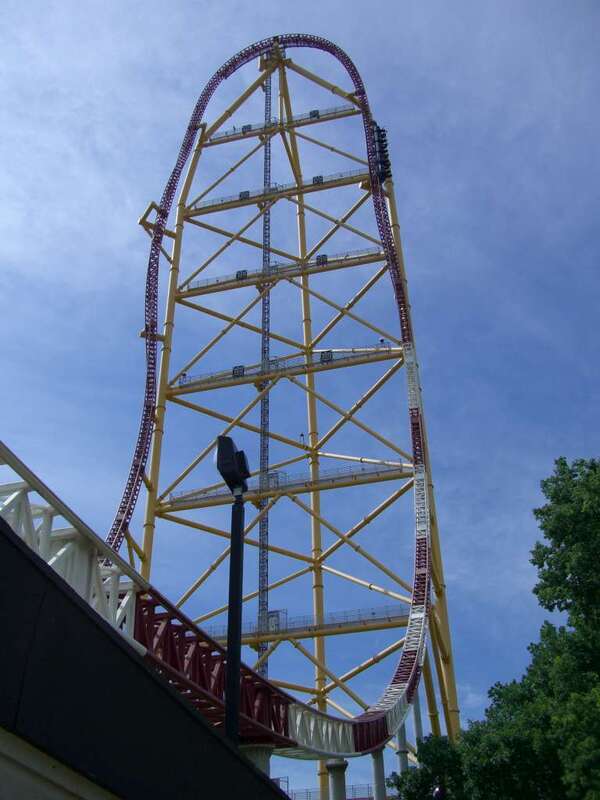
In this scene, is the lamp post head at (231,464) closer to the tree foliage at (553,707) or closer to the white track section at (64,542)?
the white track section at (64,542)

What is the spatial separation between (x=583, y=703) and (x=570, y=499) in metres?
3.71

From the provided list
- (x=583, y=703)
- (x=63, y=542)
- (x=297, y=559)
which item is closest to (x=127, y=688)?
(x=63, y=542)

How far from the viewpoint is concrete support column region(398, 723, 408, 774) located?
554 inches

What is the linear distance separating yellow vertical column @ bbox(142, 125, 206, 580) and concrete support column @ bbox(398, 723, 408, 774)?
5.75 meters

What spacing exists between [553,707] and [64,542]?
8161 mm

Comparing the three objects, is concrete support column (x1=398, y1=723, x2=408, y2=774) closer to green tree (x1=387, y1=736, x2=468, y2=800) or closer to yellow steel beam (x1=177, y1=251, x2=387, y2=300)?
green tree (x1=387, y1=736, x2=468, y2=800)

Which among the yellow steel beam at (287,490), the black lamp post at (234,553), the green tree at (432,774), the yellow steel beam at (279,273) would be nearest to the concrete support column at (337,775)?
the green tree at (432,774)

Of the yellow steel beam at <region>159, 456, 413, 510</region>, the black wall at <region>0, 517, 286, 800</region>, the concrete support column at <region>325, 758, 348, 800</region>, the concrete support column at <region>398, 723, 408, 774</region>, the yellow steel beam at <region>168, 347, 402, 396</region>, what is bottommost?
the black wall at <region>0, 517, 286, 800</region>

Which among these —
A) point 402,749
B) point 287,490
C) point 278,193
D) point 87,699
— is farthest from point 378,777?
point 278,193

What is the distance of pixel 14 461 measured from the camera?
17.5ft

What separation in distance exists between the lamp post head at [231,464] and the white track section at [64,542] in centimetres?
102

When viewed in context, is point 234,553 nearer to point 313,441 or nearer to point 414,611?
point 414,611

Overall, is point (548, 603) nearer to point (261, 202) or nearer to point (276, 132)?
point (261, 202)

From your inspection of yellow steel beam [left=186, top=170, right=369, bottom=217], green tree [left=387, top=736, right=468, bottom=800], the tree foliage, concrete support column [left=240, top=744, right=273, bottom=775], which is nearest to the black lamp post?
concrete support column [left=240, top=744, right=273, bottom=775]
